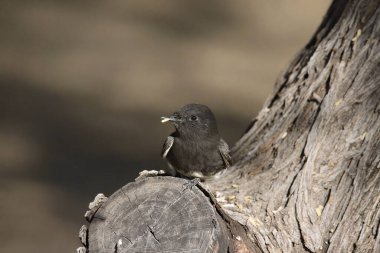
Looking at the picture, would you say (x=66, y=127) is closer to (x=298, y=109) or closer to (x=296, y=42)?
(x=296, y=42)

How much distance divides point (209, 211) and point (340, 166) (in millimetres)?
1215

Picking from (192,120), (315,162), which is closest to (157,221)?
(315,162)

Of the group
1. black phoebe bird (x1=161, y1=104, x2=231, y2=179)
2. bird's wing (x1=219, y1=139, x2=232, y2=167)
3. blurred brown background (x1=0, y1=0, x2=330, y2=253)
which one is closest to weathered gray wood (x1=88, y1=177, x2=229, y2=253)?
black phoebe bird (x1=161, y1=104, x2=231, y2=179)

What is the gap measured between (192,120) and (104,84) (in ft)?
A: 12.3

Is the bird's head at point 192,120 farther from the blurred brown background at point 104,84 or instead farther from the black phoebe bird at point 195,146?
the blurred brown background at point 104,84

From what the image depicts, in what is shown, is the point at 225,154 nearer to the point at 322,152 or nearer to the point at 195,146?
the point at 195,146

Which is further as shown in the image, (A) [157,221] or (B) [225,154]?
(B) [225,154]

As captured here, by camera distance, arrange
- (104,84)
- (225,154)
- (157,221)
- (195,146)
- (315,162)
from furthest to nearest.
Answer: (104,84) → (225,154) → (195,146) → (315,162) → (157,221)

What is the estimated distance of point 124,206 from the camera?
5.34 meters

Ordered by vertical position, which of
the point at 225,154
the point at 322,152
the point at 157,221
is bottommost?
the point at 157,221

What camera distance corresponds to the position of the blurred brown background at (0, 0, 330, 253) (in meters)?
8.93

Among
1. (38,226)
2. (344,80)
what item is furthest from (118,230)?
(38,226)

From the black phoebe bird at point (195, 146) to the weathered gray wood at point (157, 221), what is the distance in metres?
1.24

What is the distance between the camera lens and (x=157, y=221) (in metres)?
5.29
